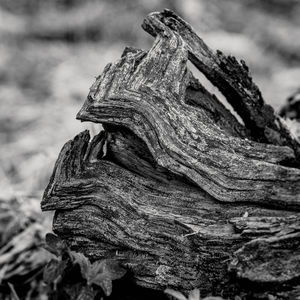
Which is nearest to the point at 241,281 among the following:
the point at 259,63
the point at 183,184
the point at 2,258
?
the point at 183,184

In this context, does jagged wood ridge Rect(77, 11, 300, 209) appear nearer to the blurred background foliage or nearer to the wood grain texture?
the wood grain texture

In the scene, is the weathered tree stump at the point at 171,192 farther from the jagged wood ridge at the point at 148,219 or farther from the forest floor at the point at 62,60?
the forest floor at the point at 62,60

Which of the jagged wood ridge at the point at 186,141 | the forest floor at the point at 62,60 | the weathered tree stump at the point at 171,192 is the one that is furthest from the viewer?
the forest floor at the point at 62,60

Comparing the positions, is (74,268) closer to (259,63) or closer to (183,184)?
(183,184)

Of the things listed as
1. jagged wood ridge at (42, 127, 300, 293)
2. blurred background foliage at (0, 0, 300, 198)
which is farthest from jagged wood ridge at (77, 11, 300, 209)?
blurred background foliage at (0, 0, 300, 198)

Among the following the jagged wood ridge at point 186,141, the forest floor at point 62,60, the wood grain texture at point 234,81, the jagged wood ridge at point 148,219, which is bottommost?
the jagged wood ridge at point 148,219

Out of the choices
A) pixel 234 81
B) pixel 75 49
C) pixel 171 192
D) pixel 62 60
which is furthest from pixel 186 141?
pixel 75 49

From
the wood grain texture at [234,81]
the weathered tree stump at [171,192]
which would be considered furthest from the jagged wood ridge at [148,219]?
the wood grain texture at [234,81]
